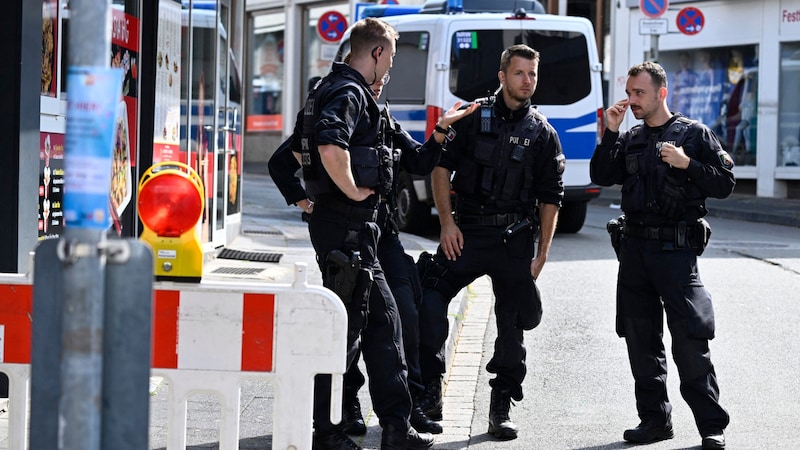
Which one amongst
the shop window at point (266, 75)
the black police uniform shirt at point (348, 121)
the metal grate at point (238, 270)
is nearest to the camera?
the black police uniform shirt at point (348, 121)

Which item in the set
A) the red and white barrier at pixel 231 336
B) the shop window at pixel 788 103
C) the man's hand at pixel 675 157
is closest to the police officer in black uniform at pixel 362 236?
the red and white barrier at pixel 231 336

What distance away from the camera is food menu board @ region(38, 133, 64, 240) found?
625 cm

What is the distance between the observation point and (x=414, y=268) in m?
5.72

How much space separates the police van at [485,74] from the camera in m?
13.8

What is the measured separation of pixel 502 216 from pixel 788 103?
1820 centimetres

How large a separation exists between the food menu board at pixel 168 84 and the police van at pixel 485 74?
13.7 feet

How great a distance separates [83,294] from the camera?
2477 millimetres

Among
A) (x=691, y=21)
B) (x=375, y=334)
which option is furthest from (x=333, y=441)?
(x=691, y=21)

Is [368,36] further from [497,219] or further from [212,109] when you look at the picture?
[212,109]

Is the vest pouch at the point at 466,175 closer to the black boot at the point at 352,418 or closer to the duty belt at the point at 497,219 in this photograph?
the duty belt at the point at 497,219

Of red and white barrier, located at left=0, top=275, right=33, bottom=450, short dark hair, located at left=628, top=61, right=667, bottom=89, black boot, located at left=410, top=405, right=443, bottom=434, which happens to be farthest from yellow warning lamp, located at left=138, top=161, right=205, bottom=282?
short dark hair, located at left=628, top=61, right=667, bottom=89

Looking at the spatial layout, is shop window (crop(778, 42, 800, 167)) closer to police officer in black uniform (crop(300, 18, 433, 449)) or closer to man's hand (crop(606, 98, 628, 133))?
man's hand (crop(606, 98, 628, 133))

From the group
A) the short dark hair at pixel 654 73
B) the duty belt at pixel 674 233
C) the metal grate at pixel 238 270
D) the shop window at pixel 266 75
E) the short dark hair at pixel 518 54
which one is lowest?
the metal grate at pixel 238 270

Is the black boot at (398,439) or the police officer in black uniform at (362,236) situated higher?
the police officer in black uniform at (362,236)
